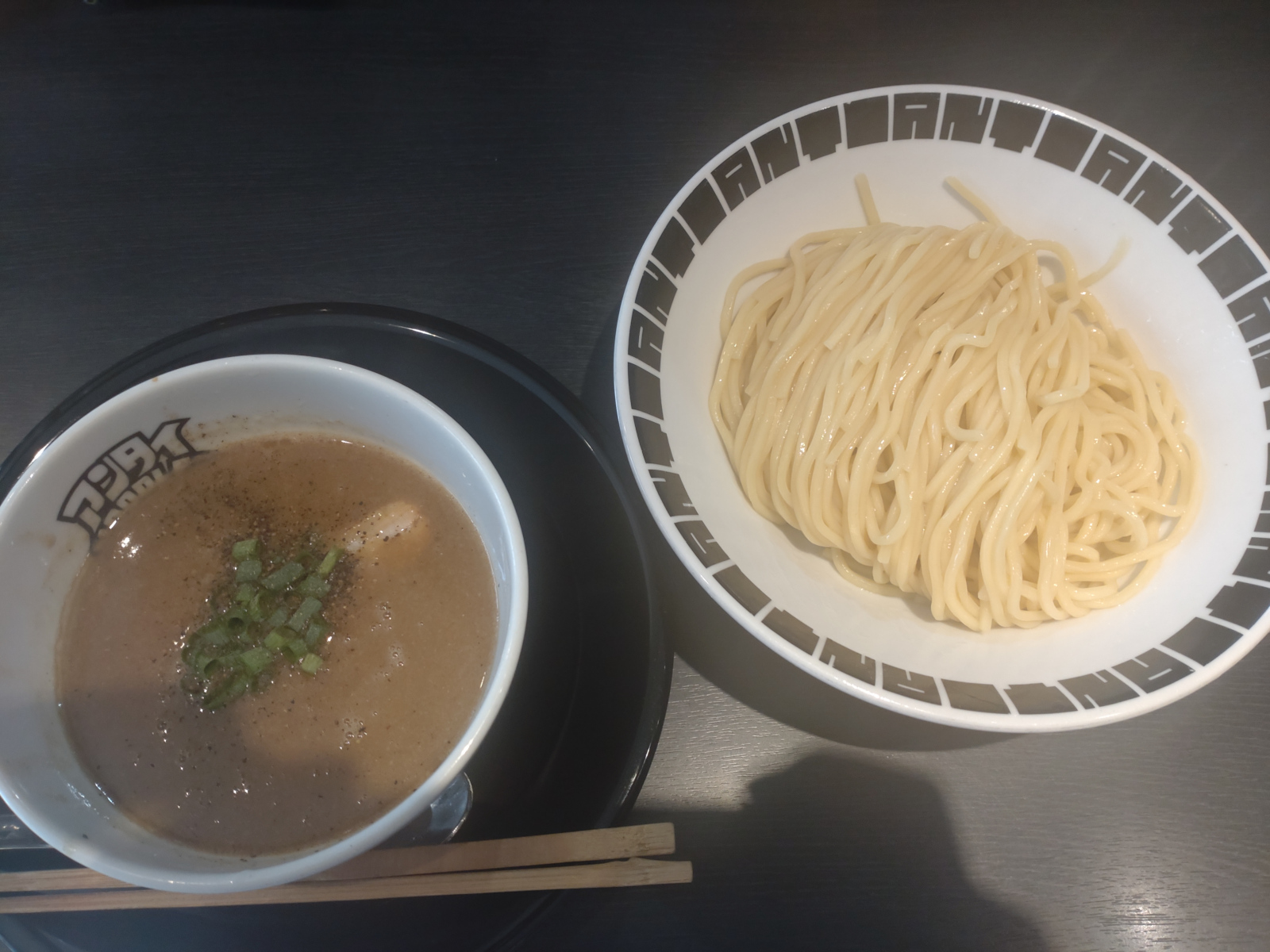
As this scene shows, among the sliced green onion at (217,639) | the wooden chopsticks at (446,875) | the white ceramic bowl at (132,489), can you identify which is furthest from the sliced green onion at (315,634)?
the wooden chopsticks at (446,875)

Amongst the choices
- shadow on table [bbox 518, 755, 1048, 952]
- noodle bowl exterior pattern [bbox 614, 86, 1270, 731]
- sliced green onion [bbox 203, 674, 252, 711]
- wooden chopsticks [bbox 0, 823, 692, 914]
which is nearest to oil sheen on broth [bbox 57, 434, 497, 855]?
sliced green onion [bbox 203, 674, 252, 711]

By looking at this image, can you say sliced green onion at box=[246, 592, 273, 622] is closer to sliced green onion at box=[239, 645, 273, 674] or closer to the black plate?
sliced green onion at box=[239, 645, 273, 674]

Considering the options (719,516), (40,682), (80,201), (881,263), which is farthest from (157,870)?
(80,201)

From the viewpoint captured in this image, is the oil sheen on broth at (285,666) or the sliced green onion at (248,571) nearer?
the oil sheen on broth at (285,666)

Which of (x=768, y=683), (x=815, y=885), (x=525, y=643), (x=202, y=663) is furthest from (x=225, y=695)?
(x=815, y=885)

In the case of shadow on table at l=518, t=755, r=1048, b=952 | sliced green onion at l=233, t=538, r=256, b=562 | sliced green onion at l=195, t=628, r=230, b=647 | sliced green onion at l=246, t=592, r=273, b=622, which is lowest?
shadow on table at l=518, t=755, r=1048, b=952

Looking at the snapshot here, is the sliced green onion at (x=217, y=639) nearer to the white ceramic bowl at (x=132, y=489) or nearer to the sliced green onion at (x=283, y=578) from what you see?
the sliced green onion at (x=283, y=578)
